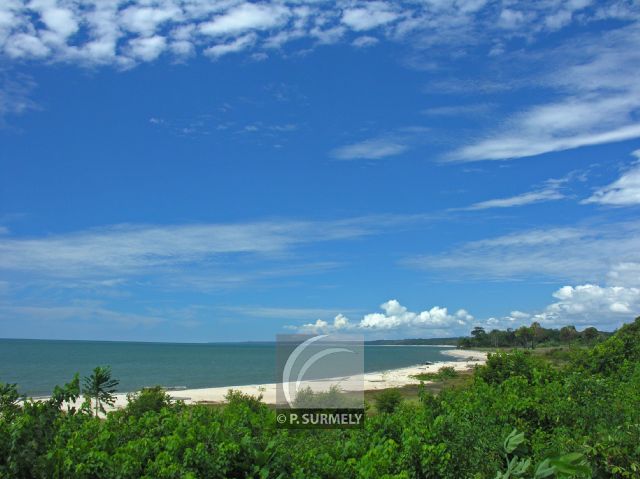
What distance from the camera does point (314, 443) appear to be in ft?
16.1

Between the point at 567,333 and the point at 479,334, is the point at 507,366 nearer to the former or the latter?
the point at 567,333

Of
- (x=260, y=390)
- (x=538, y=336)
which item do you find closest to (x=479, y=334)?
(x=538, y=336)

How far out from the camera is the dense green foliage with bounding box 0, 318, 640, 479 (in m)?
3.55

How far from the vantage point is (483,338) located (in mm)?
168500

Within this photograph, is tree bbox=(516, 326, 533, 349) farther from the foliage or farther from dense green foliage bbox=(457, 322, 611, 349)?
the foliage

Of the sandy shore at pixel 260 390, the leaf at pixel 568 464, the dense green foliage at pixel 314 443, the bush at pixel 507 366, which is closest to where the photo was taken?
the leaf at pixel 568 464

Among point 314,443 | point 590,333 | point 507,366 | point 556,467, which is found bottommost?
point 314,443

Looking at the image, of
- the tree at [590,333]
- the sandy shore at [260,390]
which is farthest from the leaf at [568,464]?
the tree at [590,333]

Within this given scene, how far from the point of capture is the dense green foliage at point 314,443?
3.55m
